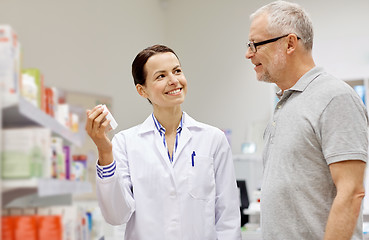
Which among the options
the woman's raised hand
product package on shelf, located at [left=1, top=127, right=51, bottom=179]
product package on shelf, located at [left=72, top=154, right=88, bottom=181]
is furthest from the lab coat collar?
product package on shelf, located at [left=1, top=127, right=51, bottom=179]

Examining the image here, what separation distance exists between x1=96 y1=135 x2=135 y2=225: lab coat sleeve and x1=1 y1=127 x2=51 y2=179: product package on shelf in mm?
584

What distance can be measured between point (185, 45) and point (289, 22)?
4489mm

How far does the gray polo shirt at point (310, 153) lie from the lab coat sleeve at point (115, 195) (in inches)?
24.5

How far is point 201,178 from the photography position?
7.29ft

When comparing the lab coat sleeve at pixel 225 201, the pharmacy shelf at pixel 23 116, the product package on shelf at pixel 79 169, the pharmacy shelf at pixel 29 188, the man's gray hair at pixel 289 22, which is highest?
the man's gray hair at pixel 289 22

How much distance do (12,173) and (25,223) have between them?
0.56 feet

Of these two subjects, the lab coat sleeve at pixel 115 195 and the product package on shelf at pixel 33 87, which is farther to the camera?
the lab coat sleeve at pixel 115 195

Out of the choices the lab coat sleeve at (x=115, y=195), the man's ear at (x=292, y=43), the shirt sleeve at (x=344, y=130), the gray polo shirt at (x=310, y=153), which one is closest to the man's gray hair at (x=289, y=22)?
the man's ear at (x=292, y=43)

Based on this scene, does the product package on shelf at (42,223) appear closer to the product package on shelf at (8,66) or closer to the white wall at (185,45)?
the product package on shelf at (8,66)

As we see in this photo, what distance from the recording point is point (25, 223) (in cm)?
140

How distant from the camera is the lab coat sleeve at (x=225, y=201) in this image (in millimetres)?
2221

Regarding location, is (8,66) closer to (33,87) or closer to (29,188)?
(33,87)

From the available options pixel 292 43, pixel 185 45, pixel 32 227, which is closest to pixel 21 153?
pixel 32 227

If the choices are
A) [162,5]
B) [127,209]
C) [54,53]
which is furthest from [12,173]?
[162,5]
